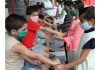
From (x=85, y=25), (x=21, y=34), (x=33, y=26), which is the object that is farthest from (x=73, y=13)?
(x=21, y=34)

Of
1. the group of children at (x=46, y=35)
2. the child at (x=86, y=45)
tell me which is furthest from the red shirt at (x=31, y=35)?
the child at (x=86, y=45)

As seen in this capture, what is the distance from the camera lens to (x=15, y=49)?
1.41 metres

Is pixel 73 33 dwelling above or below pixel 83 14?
below

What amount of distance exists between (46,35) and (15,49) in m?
0.38

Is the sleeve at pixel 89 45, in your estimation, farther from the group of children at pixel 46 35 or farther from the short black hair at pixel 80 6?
the short black hair at pixel 80 6

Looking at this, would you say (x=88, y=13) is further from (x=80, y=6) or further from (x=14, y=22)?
(x=14, y=22)

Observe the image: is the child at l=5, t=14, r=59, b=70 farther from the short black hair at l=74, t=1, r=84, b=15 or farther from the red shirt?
the short black hair at l=74, t=1, r=84, b=15

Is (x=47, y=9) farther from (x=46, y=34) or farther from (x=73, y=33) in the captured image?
(x=73, y=33)

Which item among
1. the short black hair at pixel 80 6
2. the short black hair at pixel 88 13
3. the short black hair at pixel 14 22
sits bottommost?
the short black hair at pixel 14 22

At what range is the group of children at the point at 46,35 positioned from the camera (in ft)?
4.60

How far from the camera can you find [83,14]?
5.49 feet
